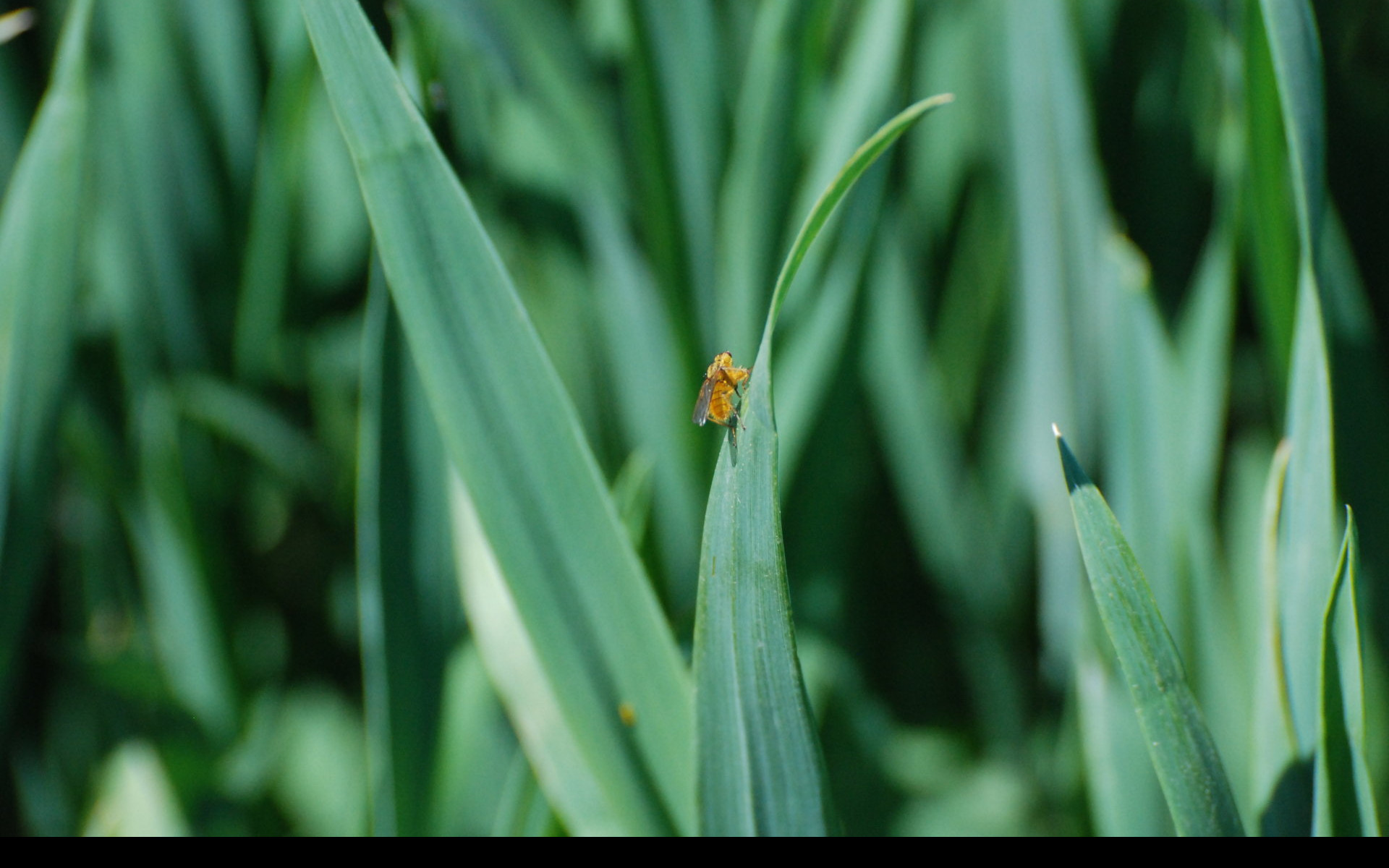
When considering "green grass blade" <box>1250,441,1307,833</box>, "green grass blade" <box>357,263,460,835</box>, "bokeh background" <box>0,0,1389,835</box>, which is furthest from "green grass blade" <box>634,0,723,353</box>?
"green grass blade" <box>1250,441,1307,833</box>

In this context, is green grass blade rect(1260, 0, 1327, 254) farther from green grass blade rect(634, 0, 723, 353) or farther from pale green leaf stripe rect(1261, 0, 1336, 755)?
green grass blade rect(634, 0, 723, 353)

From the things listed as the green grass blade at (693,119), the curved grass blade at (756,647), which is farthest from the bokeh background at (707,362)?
the curved grass blade at (756,647)

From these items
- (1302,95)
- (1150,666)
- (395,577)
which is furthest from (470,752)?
(1302,95)

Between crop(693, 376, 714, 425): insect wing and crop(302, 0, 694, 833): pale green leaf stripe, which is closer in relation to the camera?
crop(302, 0, 694, 833): pale green leaf stripe

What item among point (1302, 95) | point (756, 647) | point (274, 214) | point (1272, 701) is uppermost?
point (274, 214)

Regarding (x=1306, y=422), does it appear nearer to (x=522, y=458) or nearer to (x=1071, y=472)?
(x=1071, y=472)

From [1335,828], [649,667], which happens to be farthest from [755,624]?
[1335,828]

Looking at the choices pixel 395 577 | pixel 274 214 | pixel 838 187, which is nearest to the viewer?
pixel 838 187
